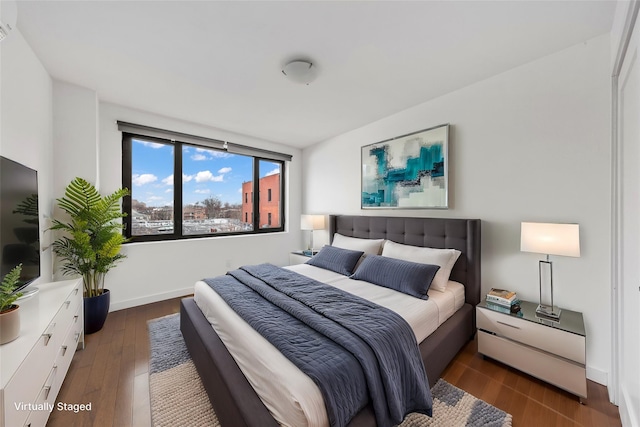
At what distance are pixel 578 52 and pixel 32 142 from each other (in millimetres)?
4250

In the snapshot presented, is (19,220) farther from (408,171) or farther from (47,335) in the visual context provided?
(408,171)

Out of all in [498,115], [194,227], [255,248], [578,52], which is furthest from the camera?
[255,248]

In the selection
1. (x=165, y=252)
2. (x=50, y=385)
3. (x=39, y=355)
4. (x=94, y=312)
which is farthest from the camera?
(x=165, y=252)

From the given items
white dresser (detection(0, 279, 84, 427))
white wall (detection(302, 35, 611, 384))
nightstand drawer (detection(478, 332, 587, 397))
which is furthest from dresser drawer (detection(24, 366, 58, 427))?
white wall (detection(302, 35, 611, 384))

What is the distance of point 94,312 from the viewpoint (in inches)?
95.9

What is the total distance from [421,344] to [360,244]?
1.45 meters

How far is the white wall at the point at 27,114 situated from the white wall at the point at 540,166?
3.40 metres

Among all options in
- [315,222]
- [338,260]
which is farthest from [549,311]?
[315,222]

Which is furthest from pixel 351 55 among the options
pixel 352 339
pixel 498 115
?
pixel 352 339

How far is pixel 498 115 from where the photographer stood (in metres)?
2.28

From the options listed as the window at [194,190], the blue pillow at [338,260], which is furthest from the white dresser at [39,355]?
the blue pillow at [338,260]

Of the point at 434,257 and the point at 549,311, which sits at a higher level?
the point at 434,257

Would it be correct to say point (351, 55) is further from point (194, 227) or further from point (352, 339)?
point (194, 227)

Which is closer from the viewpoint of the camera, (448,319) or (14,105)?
(14,105)
